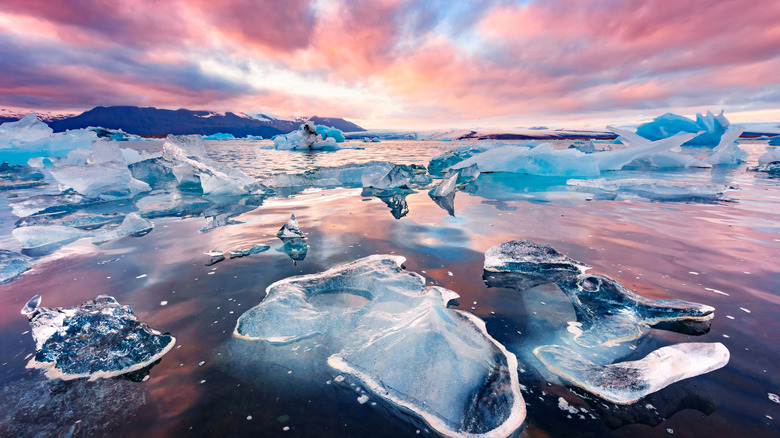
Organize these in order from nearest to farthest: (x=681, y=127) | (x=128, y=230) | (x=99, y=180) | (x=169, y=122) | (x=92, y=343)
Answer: (x=92, y=343)
(x=128, y=230)
(x=99, y=180)
(x=681, y=127)
(x=169, y=122)

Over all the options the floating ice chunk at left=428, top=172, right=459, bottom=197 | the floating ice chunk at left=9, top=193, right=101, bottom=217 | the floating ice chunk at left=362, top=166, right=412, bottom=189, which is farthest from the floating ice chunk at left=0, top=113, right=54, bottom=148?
the floating ice chunk at left=428, top=172, right=459, bottom=197

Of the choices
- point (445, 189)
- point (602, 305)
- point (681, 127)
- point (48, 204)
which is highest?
point (681, 127)

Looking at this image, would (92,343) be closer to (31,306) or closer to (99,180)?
(31,306)

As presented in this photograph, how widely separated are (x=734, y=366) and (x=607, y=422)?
972 millimetres

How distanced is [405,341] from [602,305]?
1.52 meters

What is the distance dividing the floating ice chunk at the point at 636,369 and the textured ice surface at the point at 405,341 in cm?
28

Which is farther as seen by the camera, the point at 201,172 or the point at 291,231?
the point at 201,172

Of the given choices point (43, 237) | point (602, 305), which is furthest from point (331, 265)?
point (43, 237)

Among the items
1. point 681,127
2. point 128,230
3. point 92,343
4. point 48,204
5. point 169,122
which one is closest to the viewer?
point 92,343

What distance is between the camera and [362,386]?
5.15ft

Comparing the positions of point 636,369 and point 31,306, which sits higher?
point 636,369

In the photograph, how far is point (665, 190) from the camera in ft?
22.7

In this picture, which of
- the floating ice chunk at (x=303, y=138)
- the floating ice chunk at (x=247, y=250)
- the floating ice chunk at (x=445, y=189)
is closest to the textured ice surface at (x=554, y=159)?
the floating ice chunk at (x=445, y=189)

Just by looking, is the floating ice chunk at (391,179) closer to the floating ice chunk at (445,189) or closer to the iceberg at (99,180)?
the floating ice chunk at (445,189)
